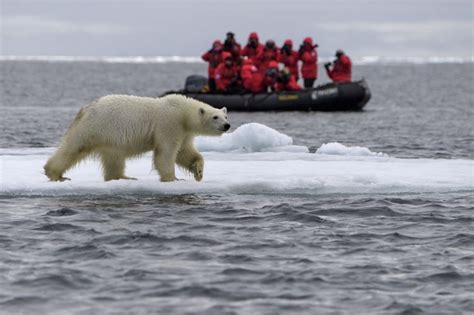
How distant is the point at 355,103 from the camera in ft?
97.2

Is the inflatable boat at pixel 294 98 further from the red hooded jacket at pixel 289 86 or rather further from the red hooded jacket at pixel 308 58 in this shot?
the red hooded jacket at pixel 308 58

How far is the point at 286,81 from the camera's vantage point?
28.4 meters

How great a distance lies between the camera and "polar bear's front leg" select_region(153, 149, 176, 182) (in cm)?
1103

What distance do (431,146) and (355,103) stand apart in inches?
394

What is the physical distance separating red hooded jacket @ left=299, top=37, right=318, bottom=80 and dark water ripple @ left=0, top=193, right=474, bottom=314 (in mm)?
18788

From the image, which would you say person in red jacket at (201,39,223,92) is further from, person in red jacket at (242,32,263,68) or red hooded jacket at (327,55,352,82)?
red hooded jacket at (327,55,352,82)

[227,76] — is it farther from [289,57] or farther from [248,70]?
[289,57]

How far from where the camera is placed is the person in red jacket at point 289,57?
28625 millimetres

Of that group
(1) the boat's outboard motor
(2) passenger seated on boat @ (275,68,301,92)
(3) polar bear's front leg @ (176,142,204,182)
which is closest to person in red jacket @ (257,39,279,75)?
(2) passenger seated on boat @ (275,68,301,92)

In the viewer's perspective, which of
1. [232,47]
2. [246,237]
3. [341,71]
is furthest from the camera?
[341,71]

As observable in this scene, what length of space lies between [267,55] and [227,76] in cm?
130

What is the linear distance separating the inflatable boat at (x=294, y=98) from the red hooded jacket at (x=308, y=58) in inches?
44.5

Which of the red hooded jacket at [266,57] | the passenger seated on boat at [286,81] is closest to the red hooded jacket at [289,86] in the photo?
the passenger seated on boat at [286,81]

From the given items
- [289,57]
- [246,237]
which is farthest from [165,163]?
[289,57]
